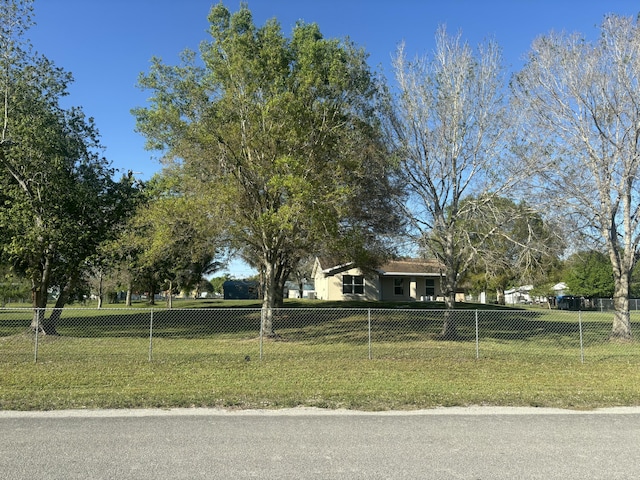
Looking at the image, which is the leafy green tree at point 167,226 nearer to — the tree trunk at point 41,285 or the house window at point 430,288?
the tree trunk at point 41,285

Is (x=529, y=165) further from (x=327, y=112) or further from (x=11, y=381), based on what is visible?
(x=11, y=381)

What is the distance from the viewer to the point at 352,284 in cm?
4428

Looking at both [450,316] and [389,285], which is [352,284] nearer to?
[389,285]

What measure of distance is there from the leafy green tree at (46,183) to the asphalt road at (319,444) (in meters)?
9.60

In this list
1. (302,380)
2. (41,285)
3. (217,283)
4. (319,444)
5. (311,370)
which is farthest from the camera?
(217,283)

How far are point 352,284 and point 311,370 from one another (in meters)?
33.6

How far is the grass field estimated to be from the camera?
25.9 ft

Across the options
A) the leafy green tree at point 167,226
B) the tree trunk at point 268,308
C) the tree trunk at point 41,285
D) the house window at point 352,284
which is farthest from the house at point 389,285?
the tree trunk at point 41,285

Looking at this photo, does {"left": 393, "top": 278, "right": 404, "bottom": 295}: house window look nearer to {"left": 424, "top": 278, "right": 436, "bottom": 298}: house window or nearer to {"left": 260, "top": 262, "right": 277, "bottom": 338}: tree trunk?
{"left": 424, "top": 278, "right": 436, "bottom": 298}: house window

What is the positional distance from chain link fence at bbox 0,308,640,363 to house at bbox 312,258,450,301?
1940cm

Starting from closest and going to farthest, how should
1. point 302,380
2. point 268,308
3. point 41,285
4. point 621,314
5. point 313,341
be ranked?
point 302,380 < point 268,308 < point 313,341 < point 41,285 < point 621,314

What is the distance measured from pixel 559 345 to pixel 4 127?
1855 cm

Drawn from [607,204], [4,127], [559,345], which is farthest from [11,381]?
[607,204]

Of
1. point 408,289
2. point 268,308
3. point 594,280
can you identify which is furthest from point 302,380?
point 594,280
